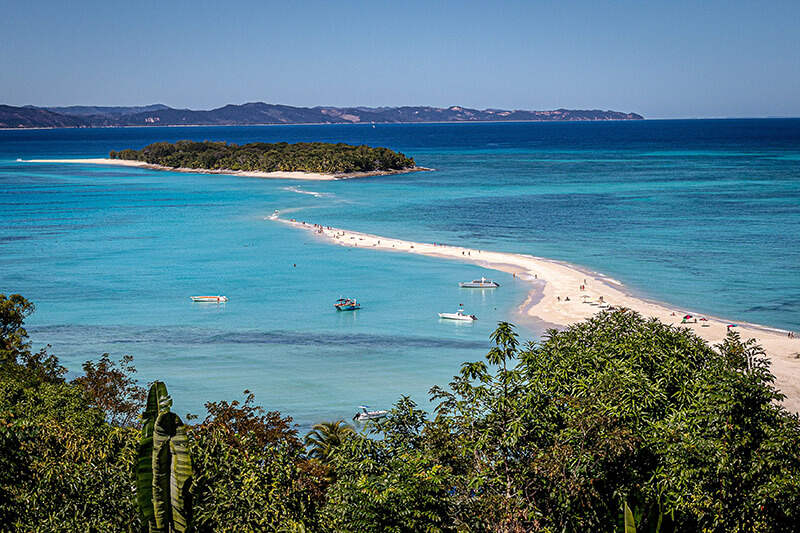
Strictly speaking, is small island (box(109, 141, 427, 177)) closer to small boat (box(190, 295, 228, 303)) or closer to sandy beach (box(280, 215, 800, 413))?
sandy beach (box(280, 215, 800, 413))

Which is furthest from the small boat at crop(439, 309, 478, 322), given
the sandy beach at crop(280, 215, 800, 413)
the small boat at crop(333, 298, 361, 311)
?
the small boat at crop(333, 298, 361, 311)

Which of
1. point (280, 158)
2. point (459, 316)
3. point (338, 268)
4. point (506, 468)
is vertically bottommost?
point (459, 316)

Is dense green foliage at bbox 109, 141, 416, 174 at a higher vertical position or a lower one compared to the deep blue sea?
higher

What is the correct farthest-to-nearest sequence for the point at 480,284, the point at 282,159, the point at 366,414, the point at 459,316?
the point at 282,159 < the point at 480,284 < the point at 459,316 < the point at 366,414

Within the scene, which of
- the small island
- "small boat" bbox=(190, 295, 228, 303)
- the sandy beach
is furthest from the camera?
the small island

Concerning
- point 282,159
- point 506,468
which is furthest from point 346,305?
point 282,159

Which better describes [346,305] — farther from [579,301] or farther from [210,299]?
[579,301]

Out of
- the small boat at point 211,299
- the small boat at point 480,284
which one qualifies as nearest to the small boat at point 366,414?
the small boat at point 211,299
